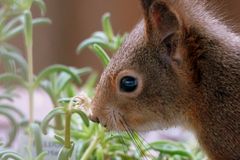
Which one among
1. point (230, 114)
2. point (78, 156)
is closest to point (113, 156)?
point (78, 156)

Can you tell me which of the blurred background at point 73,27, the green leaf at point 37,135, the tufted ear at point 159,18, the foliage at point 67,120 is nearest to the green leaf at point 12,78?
the foliage at point 67,120

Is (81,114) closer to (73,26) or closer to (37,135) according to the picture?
(37,135)

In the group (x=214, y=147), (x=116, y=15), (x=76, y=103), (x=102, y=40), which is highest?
(x=116, y=15)

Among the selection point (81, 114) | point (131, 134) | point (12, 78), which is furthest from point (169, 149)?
point (12, 78)

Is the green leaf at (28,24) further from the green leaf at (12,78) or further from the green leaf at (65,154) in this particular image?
the green leaf at (65,154)

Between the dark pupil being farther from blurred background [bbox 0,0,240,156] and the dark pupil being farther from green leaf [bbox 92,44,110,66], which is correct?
blurred background [bbox 0,0,240,156]

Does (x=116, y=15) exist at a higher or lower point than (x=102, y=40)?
higher

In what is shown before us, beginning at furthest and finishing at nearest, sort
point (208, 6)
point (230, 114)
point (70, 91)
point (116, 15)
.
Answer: point (116, 15), point (70, 91), point (208, 6), point (230, 114)

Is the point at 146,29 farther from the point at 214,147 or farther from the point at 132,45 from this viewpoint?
the point at 214,147

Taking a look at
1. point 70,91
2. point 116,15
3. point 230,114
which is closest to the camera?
point 230,114
